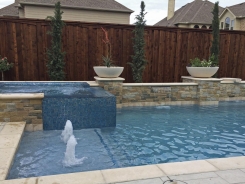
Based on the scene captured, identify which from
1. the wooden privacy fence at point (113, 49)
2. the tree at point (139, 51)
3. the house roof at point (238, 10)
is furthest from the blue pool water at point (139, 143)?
the house roof at point (238, 10)

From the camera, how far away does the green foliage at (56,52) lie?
652 centimetres

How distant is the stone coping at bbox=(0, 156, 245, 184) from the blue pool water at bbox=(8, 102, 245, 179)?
0.40 metres

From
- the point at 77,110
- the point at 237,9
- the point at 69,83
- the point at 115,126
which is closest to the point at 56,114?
the point at 77,110

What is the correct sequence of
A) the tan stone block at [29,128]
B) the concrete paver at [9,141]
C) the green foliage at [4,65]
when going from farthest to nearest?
the green foliage at [4,65] < the tan stone block at [29,128] < the concrete paver at [9,141]

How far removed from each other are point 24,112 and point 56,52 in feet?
9.87

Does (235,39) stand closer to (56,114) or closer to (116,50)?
(116,50)

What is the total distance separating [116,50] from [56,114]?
3.90m

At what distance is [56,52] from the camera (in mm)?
6648

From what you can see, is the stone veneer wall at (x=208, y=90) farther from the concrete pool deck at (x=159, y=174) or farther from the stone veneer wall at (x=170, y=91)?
the concrete pool deck at (x=159, y=174)

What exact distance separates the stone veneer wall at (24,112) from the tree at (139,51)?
152 inches

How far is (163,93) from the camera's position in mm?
6461

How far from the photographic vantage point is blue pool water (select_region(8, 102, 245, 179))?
2.78 metres

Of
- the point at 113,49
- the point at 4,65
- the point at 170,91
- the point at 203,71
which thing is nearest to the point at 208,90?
the point at 203,71

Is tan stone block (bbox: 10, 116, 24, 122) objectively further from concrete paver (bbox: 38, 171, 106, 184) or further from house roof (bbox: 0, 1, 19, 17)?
house roof (bbox: 0, 1, 19, 17)
